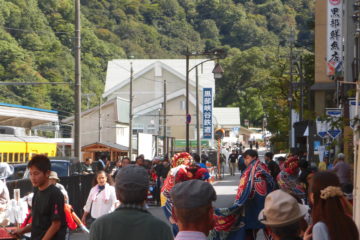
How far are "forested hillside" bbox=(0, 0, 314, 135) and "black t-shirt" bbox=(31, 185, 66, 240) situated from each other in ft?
137

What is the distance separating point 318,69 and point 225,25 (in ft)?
443

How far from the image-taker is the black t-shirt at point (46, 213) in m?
8.77

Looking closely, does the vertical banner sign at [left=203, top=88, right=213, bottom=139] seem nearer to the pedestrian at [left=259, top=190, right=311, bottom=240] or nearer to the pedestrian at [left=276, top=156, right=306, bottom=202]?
the pedestrian at [left=276, top=156, right=306, bottom=202]

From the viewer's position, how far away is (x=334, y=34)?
113 ft

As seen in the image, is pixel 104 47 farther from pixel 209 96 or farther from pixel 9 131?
pixel 9 131

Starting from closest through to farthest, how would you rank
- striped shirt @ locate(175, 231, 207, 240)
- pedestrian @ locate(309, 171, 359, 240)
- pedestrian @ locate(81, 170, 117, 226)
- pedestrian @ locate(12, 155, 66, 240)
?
striped shirt @ locate(175, 231, 207, 240) < pedestrian @ locate(309, 171, 359, 240) < pedestrian @ locate(12, 155, 66, 240) < pedestrian @ locate(81, 170, 117, 226)

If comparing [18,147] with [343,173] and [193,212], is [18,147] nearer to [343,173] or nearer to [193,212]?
[343,173]

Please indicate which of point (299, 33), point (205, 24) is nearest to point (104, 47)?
point (299, 33)

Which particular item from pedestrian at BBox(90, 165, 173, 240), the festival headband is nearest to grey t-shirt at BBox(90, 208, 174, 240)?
pedestrian at BBox(90, 165, 173, 240)

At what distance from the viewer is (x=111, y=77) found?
9319 centimetres

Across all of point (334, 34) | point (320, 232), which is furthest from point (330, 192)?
point (334, 34)

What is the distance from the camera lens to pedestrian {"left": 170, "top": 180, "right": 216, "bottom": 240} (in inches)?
219

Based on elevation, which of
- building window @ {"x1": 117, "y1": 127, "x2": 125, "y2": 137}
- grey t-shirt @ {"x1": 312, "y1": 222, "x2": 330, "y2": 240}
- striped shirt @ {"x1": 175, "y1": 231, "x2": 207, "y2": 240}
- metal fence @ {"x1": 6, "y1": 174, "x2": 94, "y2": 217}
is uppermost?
building window @ {"x1": 117, "y1": 127, "x2": 125, "y2": 137}

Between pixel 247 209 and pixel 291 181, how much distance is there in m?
1.54
